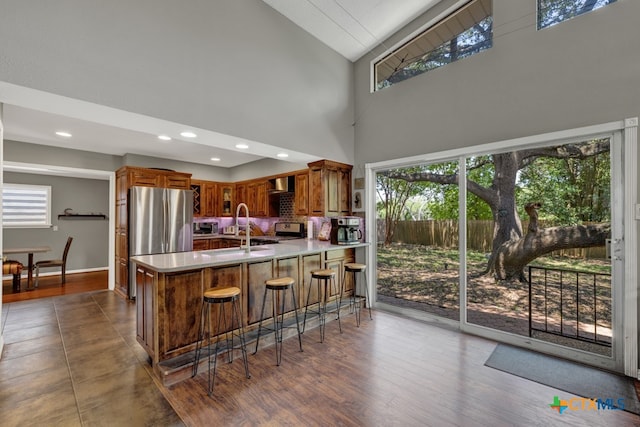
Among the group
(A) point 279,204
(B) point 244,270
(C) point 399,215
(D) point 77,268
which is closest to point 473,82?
(C) point 399,215

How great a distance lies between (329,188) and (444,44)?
2.48 metres

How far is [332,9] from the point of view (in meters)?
3.50

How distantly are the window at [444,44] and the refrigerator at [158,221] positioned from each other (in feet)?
13.8

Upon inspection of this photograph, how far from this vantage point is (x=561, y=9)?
107 inches

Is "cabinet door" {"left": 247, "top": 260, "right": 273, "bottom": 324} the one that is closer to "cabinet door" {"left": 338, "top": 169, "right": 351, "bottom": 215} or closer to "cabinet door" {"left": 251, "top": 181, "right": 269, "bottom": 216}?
"cabinet door" {"left": 338, "top": 169, "right": 351, "bottom": 215}

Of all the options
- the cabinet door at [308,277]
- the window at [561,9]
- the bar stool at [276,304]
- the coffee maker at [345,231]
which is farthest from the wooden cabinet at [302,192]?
the window at [561,9]

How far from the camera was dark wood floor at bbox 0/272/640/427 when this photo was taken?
1868 millimetres

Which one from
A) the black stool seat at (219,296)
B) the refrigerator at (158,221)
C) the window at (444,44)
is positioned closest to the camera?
the black stool seat at (219,296)

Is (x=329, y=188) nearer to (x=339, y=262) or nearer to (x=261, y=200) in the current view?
(x=339, y=262)

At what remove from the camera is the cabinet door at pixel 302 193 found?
477 cm

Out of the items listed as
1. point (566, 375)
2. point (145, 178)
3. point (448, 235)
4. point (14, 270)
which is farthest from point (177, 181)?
point (566, 375)

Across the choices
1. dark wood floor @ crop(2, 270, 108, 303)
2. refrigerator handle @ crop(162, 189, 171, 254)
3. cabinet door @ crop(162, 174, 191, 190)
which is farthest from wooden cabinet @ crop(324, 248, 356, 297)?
dark wood floor @ crop(2, 270, 108, 303)

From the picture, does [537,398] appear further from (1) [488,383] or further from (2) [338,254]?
(2) [338,254]

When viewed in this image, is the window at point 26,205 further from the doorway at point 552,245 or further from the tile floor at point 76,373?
the doorway at point 552,245
